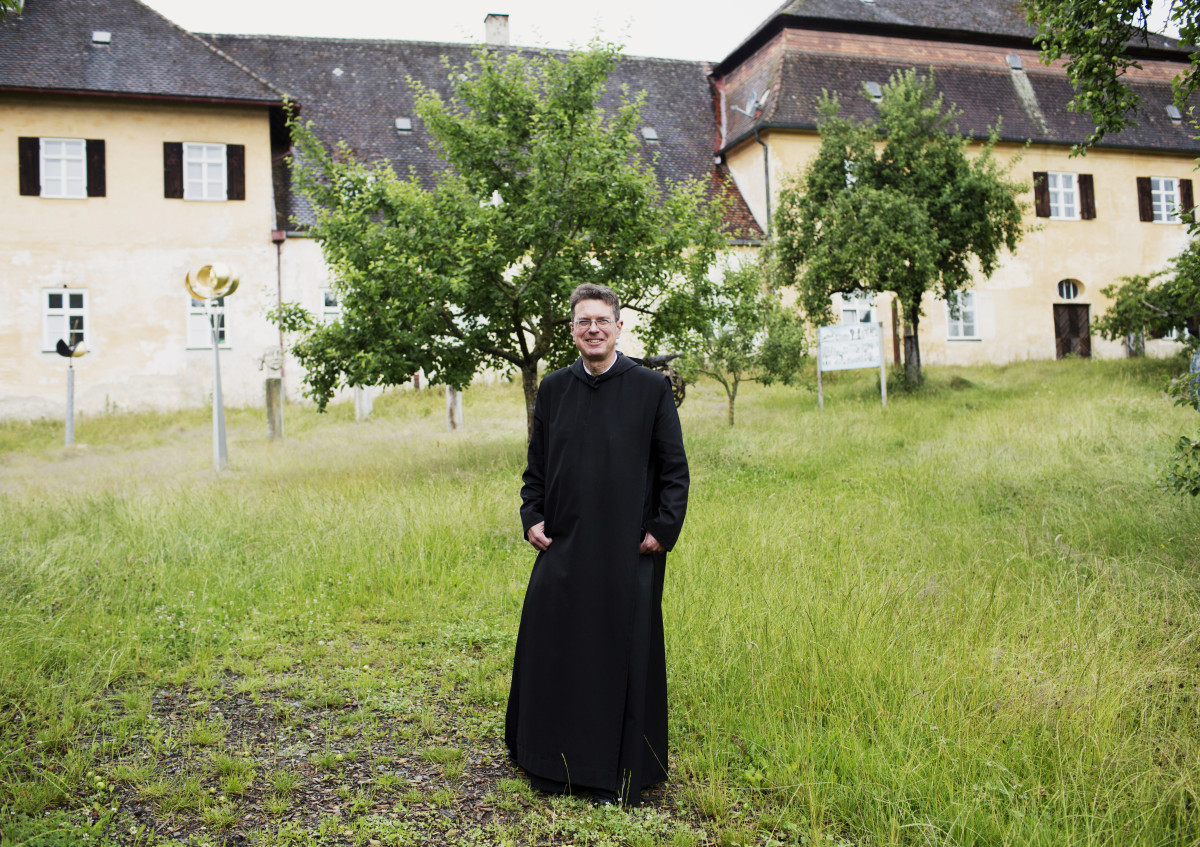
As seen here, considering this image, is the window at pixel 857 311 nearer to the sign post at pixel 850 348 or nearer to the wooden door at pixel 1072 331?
the wooden door at pixel 1072 331

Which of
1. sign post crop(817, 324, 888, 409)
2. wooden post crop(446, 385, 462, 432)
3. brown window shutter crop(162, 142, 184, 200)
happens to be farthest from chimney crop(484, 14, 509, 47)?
sign post crop(817, 324, 888, 409)

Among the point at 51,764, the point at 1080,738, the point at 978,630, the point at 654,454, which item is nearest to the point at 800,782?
the point at 1080,738

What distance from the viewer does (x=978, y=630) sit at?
5191 millimetres

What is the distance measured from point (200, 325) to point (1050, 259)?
25.2m

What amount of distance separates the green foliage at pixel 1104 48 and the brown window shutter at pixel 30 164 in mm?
24024

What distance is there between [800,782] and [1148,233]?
106ft

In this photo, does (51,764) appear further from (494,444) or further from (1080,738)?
(494,444)

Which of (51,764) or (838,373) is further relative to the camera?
(838,373)

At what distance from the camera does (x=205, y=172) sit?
2414cm

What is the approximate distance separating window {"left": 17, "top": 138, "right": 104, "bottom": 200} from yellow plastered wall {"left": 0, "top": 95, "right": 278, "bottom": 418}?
0.19m

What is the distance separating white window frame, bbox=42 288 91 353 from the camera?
77.0ft

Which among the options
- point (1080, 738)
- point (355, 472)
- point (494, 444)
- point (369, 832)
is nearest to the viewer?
point (369, 832)

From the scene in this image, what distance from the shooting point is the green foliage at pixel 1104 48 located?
20.5 feet

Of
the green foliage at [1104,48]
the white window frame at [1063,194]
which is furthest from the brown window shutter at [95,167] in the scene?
the white window frame at [1063,194]
